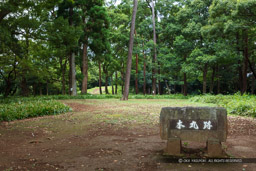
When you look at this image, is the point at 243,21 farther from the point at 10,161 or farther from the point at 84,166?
the point at 10,161

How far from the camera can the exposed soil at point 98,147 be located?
11.7ft

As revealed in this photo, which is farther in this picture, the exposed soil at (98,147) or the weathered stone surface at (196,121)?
the weathered stone surface at (196,121)

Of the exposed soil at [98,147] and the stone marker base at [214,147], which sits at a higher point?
the stone marker base at [214,147]

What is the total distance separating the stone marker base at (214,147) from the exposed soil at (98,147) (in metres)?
0.26

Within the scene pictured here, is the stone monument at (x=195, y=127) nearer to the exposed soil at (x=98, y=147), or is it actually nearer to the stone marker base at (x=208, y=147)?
the stone marker base at (x=208, y=147)

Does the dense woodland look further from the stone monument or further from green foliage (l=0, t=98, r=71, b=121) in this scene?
the stone monument

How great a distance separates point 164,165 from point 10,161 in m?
2.91

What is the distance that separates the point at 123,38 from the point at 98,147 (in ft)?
71.1

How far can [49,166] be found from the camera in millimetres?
3590

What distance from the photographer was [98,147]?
4.66 metres

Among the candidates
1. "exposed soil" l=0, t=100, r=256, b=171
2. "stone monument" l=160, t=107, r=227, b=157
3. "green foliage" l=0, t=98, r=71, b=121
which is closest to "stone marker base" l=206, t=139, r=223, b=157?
"stone monument" l=160, t=107, r=227, b=157

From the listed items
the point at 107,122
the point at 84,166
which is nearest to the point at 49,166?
the point at 84,166

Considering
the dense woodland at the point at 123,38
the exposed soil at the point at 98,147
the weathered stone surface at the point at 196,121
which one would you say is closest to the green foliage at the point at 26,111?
the exposed soil at the point at 98,147

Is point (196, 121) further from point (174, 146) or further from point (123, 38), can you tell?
point (123, 38)
